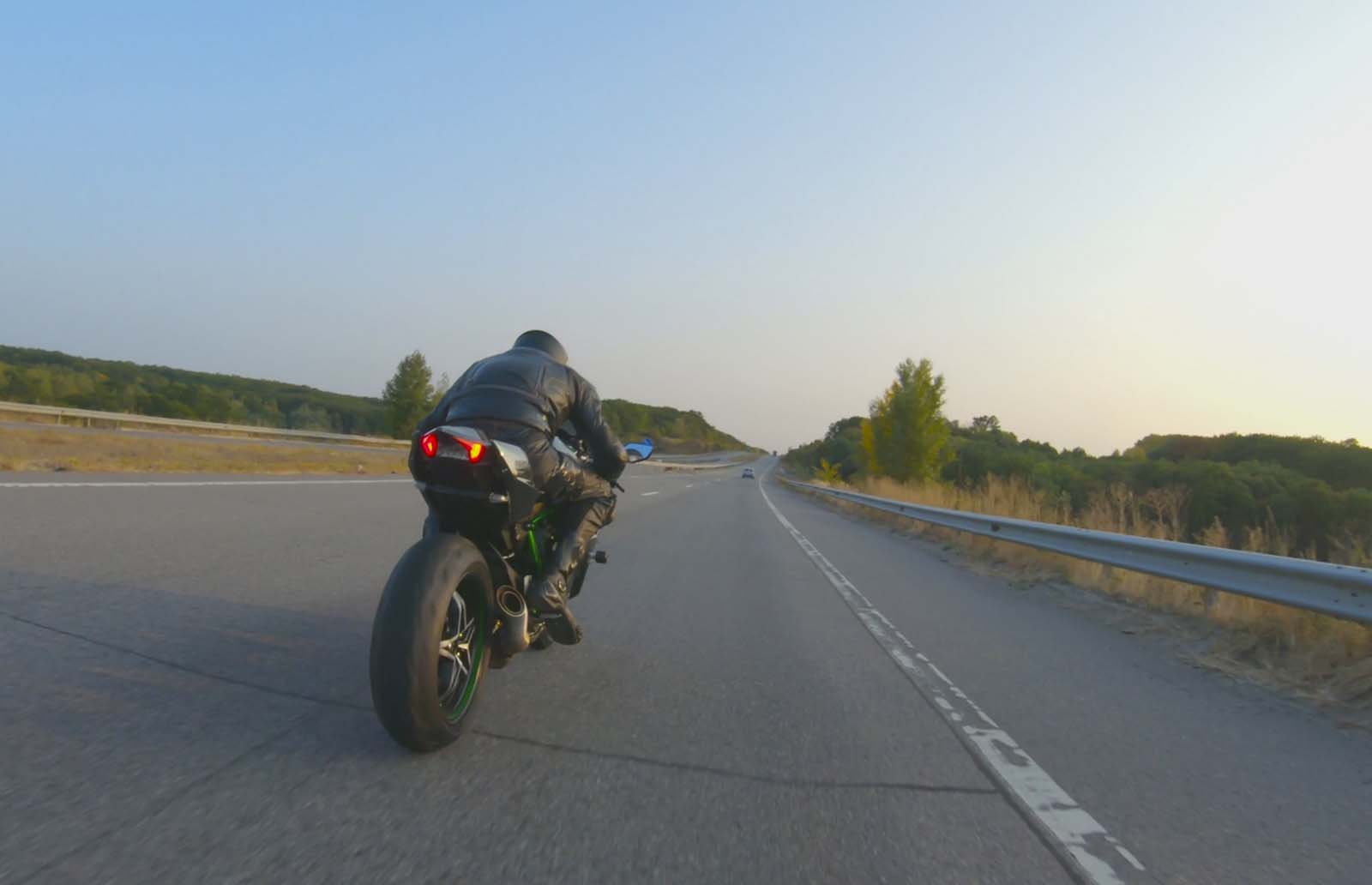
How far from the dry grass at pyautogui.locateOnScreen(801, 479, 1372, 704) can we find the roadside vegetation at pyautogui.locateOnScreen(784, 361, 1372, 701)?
0.01 m

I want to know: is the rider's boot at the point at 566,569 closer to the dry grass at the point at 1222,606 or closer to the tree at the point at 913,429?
the dry grass at the point at 1222,606

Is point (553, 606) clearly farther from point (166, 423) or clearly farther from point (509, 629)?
point (166, 423)

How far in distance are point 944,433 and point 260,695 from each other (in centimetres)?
5202

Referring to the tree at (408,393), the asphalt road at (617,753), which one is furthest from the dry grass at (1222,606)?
the tree at (408,393)

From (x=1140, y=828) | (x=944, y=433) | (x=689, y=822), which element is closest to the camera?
(x=689, y=822)

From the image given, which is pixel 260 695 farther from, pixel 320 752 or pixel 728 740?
pixel 728 740

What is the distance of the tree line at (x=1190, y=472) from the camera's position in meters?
12.7

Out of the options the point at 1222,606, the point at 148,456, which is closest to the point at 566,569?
the point at 1222,606

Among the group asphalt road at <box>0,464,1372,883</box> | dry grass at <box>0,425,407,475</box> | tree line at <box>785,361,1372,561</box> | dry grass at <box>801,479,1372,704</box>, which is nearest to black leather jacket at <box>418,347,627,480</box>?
asphalt road at <box>0,464,1372,883</box>

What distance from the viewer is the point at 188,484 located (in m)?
13.2

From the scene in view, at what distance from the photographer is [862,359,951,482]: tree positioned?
5172 cm

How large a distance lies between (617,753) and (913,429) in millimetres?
50636

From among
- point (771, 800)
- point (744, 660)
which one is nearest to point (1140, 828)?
point (771, 800)

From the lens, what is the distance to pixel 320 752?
2996 millimetres
